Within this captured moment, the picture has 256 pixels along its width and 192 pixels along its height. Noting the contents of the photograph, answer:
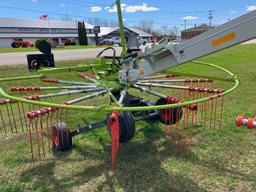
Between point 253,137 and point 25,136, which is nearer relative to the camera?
point 253,137

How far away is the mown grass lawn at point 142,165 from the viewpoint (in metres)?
3.45

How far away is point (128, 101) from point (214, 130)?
1.93 m

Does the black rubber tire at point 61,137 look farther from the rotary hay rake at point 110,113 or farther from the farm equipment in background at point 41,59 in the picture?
the farm equipment in background at point 41,59

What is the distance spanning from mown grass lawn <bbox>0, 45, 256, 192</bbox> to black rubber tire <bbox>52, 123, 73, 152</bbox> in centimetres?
14

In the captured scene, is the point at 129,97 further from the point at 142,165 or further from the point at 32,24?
the point at 32,24

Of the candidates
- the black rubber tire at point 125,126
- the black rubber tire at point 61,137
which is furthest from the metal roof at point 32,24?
the black rubber tire at point 125,126

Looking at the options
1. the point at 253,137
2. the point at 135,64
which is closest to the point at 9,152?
the point at 135,64

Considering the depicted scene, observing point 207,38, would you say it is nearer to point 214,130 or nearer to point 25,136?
point 214,130

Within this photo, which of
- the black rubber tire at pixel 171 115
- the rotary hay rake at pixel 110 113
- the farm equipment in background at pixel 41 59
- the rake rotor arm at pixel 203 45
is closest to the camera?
the rake rotor arm at pixel 203 45

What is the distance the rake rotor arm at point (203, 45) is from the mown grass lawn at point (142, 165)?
1466 mm

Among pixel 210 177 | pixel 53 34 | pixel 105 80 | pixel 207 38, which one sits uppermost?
pixel 53 34

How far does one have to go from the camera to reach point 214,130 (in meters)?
5.15

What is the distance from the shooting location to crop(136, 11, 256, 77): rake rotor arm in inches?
106

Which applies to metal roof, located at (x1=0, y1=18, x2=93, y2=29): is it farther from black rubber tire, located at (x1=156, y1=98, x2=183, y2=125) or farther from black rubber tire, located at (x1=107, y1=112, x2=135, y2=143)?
black rubber tire, located at (x1=107, y1=112, x2=135, y2=143)
